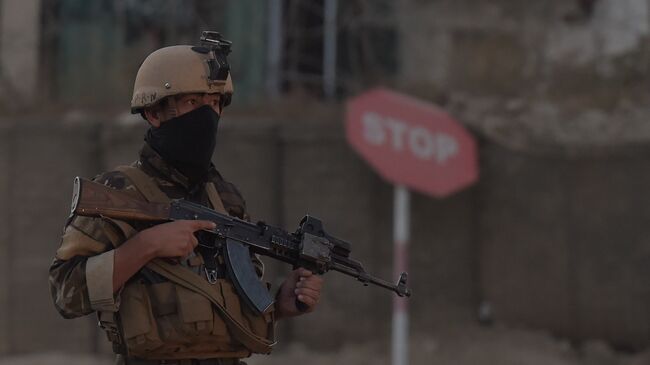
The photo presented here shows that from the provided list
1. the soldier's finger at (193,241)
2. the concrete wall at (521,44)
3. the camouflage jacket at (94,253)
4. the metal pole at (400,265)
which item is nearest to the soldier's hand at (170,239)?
the soldier's finger at (193,241)

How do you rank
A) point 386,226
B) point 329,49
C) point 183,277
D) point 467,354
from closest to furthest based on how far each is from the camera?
point 183,277
point 467,354
point 386,226
point 329,49

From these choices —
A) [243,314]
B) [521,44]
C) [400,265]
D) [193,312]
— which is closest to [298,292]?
[243,314]

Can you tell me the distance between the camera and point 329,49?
11352 mm

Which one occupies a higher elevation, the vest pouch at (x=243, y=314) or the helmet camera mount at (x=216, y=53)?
the helmet camera mount at (x=216, y=53)

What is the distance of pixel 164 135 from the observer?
3.22 meters

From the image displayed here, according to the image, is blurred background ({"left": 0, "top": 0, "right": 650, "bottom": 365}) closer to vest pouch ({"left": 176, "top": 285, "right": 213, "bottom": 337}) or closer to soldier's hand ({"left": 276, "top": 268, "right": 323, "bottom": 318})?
soldier's hand ({"left": 276, "top": 268, "right": 323, "bottom": 318})

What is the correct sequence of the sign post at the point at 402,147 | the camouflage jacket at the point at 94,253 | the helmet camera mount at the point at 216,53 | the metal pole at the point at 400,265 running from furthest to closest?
the sign post at the point at 402,147 < the metal pole at the point at 400,265 < the helmet camera mount at the point at 216,53 < the camouflage jacket at the point at 94,253

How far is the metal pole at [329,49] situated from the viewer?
1084cm

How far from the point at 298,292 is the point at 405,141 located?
425cm

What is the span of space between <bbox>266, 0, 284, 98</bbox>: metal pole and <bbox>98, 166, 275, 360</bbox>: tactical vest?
297 inches

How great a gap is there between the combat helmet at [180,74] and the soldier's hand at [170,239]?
374 millimetres

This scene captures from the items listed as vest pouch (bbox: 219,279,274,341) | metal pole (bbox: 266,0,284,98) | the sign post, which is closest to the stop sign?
the sign post

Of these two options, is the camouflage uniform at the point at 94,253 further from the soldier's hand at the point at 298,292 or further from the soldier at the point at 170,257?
the soldier's hand at the point at 298,292

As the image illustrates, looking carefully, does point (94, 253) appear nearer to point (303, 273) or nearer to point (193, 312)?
point (193, 312)
